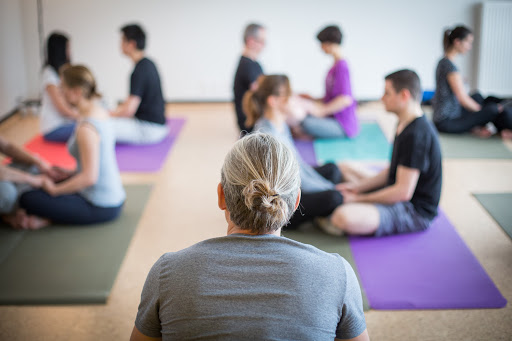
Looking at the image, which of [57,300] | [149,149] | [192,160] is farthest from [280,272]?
[149,149]

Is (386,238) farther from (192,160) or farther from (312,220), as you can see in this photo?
(192,160)

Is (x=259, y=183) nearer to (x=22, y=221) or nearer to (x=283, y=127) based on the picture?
(x=283, y=127)

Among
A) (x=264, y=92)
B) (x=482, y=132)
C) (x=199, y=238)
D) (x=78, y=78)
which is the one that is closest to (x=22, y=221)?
(x=78, y=78)

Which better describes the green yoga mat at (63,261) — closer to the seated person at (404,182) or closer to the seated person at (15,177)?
the seated person at (15,177)

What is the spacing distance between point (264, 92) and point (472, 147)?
2.26m

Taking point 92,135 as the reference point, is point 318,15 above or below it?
above

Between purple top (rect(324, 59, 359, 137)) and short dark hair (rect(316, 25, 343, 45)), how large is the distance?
177 millimetres

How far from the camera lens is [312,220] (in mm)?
3199

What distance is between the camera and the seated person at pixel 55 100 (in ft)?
15.0

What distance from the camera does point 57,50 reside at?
459cm

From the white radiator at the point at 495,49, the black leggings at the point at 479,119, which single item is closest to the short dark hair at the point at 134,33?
the black leggings at the point at 479,119

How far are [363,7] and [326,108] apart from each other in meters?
1.84

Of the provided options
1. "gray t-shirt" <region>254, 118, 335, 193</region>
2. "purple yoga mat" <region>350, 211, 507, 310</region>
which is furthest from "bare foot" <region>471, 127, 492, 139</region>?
"gray t-shirt" <region>254, 118, 335, 193</region>

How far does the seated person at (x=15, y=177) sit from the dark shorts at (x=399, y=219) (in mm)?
1982
